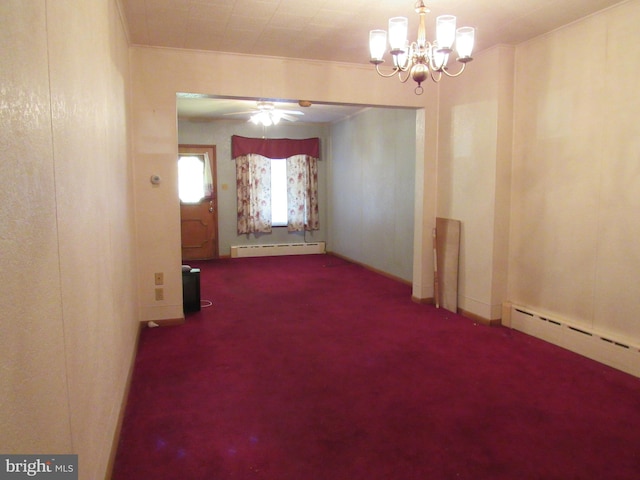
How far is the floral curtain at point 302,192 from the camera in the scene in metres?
9.27

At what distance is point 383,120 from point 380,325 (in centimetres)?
366

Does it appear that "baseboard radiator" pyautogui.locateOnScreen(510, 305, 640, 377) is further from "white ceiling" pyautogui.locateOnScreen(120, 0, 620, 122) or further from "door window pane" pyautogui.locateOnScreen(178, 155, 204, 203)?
"door window pane" pyautogui.locateOnScreen(178, 155, 204, 203)

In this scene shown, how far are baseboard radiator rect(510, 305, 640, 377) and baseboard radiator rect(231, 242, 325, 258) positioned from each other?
212 inches

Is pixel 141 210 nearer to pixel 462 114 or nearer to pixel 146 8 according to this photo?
pixel 146 8

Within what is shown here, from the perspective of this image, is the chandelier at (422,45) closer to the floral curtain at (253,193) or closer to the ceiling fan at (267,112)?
the ceiling fan at (267,112)

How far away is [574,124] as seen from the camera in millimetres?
3805

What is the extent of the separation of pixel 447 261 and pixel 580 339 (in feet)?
5.41

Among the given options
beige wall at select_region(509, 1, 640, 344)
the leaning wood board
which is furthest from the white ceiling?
the leaning wood board

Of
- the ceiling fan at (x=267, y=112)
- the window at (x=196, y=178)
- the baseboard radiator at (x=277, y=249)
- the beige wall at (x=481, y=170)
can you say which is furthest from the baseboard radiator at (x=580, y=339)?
the window at (x=196, y=178)

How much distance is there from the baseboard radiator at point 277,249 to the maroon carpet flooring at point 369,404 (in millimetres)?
4135

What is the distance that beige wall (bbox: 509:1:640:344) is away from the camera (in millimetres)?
3395

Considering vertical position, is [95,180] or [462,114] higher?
[462,114]

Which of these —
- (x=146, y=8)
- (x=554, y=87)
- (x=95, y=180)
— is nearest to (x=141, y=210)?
(x=146, y=8)

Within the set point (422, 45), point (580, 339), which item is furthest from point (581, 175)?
point (422, 45)
